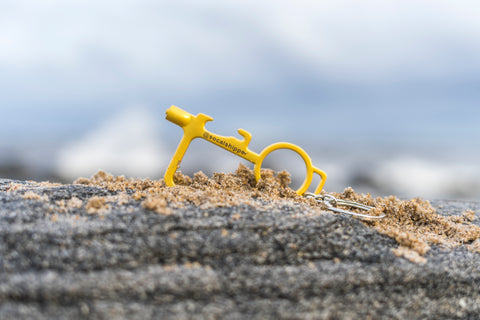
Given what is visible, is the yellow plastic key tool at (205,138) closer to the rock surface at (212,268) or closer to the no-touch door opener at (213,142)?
the no-touch door opener at (213,142)

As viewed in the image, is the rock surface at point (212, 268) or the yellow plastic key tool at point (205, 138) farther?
the yellow plastic key tool at point (205, 138)

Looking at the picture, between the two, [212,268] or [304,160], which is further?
[304,160]

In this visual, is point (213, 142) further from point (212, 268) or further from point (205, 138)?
point (212, 268)

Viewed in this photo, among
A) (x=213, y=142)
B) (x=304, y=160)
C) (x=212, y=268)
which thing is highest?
(x=304, y=160)

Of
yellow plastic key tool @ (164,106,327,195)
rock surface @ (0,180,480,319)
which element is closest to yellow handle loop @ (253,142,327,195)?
yellow plastic key tool @ (164,106,327,195)

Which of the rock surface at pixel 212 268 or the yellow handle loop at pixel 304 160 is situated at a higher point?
the yellow handle loop at pixel 304 160

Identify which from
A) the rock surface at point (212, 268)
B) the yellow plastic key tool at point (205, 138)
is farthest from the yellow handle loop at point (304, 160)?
the rock surface at point (212, 268)

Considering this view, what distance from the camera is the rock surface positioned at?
138 centimetres

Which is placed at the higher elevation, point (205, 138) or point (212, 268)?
point (205, 138)

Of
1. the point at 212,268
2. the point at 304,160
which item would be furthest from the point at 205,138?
the point at 212,268

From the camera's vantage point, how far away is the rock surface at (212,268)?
54.5 inches

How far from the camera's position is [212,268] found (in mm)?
1521

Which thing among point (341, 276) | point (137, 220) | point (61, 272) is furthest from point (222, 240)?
point (61, 272)

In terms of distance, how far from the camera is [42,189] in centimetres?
215
